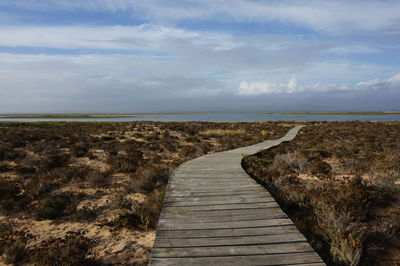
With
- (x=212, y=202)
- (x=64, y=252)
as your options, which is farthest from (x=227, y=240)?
(x=64, y=252)

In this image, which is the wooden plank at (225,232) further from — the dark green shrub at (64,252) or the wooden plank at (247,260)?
the dark green shrub at (64,252)

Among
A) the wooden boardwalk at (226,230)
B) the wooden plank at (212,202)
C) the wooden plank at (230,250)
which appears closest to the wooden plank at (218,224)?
the wooden boardwalk at (226,230)

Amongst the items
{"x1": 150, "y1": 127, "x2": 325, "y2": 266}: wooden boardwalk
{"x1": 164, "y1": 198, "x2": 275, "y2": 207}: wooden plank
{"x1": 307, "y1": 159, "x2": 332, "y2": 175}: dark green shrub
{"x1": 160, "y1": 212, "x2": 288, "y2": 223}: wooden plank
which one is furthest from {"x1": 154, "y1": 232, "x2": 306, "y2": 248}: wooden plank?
{"x1": 307, "y1": 159, "x2": 332, "y2": 175}: dark green shrub

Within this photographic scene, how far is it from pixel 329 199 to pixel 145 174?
5112mm

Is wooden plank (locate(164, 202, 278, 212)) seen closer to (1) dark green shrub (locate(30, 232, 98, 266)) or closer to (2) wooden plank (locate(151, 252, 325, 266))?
(2) wooden plank (locate(151, 252, 325, 266))

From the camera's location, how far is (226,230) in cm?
321

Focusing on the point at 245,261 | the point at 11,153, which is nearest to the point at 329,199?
the point at 245,261

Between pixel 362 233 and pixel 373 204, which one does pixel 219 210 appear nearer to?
pixel 362 233

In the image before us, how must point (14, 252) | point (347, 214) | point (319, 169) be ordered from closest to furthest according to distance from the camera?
point (14, 252)
point (347, 214)
point (319, 169)

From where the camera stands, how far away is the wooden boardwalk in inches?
102

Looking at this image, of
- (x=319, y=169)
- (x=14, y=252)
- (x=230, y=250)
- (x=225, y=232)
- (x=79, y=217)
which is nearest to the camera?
(x=230, y=250)

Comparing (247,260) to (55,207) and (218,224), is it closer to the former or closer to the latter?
(218,224)

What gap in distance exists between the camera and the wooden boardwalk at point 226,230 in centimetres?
259

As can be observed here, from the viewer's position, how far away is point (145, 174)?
7.00 m
